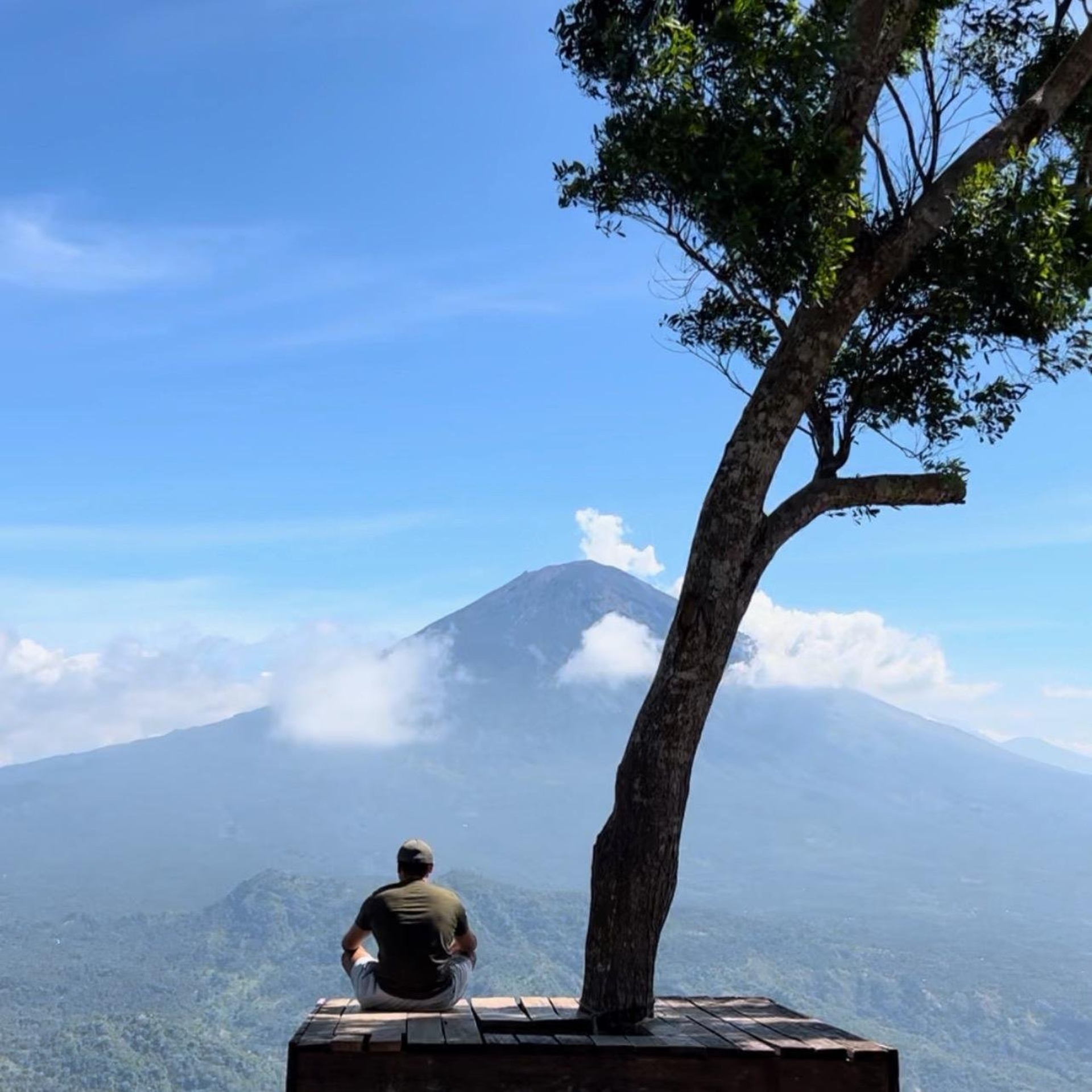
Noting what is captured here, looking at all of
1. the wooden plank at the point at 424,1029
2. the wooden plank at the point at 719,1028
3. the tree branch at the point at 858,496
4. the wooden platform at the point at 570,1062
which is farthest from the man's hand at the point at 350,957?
the tree branch at the point at 858,496

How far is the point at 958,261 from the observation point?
43.6ft

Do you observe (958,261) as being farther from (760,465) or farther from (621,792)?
(621,792)

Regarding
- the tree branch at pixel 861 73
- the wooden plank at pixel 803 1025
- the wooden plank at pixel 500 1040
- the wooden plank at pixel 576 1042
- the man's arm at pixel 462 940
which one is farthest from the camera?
the tree branch at pixel 861 73

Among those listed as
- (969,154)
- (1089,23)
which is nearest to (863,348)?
(969,154)

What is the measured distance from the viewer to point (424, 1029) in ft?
32.2

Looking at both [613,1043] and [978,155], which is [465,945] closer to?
[613,1043]

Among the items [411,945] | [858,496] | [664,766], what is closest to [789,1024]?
[664,766]

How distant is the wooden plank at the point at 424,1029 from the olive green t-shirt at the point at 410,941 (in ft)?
0.99

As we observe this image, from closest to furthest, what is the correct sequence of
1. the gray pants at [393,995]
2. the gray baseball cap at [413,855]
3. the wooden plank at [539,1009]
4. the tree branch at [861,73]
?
the wooden plank at [539,1009] → the gray pants at [393,995] → the gray baseball cap at [413,855] → the tree branch at [861,73]

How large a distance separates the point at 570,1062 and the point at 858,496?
5.83 metres

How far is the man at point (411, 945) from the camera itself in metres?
11.1

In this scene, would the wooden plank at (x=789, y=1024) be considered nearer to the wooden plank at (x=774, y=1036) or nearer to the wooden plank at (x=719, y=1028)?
the wooden plank at (x=774, y=1036)

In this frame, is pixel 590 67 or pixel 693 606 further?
pixel 590 67

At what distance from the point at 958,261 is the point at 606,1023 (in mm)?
7432
